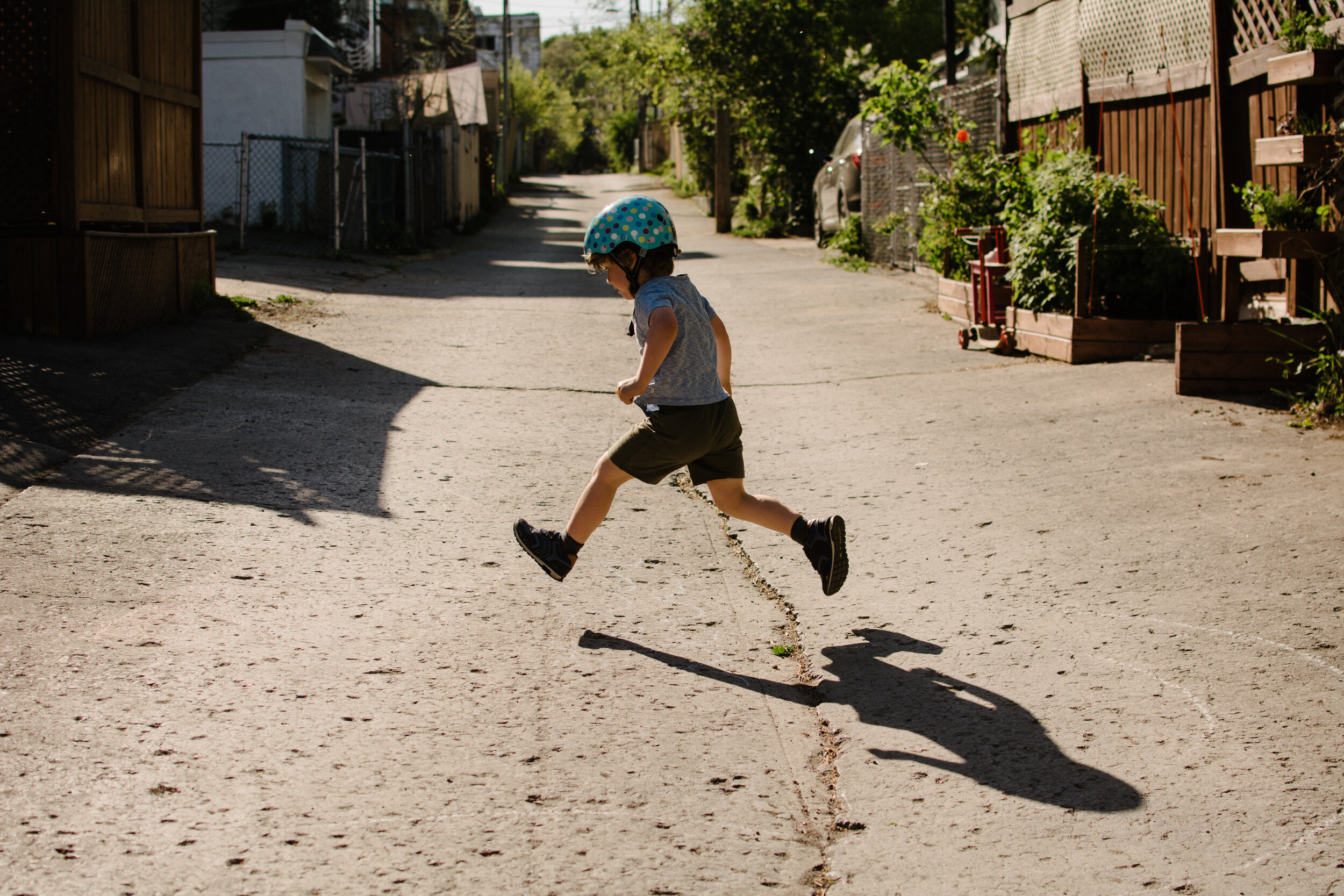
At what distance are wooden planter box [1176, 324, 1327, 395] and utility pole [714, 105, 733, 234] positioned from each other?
19656 mm

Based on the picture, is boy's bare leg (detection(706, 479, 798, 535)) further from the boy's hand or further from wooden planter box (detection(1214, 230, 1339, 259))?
wooden planter box (detection(1214, 230, 1339, 259))

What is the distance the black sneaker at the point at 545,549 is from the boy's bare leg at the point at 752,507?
1.81ft

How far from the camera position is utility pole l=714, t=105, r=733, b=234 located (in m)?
26.0

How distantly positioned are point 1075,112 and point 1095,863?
29.9 ft

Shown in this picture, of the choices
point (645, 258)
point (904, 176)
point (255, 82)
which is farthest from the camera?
point (255, 82)

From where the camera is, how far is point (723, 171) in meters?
26.5

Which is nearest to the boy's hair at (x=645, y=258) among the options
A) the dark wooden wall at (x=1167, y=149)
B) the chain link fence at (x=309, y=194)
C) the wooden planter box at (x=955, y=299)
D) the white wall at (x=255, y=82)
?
the dark wooden wall at (x=1167, y=149)

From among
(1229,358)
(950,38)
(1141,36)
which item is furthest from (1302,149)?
(950,38)

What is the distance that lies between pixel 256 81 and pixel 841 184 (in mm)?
10894

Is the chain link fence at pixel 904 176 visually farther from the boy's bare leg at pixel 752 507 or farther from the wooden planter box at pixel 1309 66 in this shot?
the boy's bare leg at pixel 752 507

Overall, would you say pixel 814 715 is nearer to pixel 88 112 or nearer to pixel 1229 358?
pixel 1229 358

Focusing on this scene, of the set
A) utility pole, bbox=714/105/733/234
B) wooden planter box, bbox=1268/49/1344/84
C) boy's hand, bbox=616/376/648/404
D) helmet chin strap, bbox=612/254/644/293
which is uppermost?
utility pole, bbox=714/105/733/234

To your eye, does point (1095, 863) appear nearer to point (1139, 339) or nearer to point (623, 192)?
point (1139, 339)

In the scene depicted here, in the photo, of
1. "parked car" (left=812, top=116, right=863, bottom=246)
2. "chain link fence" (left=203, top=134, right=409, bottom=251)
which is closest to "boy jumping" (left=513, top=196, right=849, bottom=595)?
"parked car" (left=812, top=116, right=863, bottom=246)
